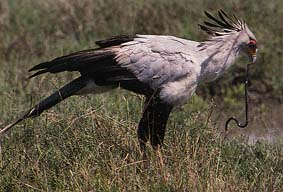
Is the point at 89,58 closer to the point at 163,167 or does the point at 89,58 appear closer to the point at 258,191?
the point at 163,167

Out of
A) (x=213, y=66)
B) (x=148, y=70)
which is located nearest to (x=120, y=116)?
(x=148, y=70)

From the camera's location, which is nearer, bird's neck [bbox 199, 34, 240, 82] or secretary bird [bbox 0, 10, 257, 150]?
secretary bird [bbox 0, 10, 257, 150]

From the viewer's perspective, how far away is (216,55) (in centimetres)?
587

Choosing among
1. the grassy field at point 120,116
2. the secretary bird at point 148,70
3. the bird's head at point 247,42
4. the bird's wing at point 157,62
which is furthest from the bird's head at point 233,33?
the grassy field at point 120,116

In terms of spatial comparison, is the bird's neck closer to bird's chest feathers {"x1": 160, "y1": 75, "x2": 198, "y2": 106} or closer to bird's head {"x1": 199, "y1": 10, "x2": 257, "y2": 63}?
bird's head {"x1": 199, "y1": 10, "x2": 257, "y2": 63}

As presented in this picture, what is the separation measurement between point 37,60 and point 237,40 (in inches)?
138

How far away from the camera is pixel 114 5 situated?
32.5 feet

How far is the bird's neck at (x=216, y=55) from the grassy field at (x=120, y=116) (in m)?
0.40

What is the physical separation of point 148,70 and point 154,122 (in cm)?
35

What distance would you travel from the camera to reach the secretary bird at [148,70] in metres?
5.69

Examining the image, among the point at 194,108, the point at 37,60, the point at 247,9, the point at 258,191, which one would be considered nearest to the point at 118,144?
the point at 258,191

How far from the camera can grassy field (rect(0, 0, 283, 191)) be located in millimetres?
5270

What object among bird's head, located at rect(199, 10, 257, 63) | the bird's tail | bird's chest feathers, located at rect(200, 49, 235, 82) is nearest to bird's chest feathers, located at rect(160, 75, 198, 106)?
bird's chest feathers, located at rect(200, 49, 235, 82)

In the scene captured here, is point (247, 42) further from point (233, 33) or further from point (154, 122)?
point (154, 122)
